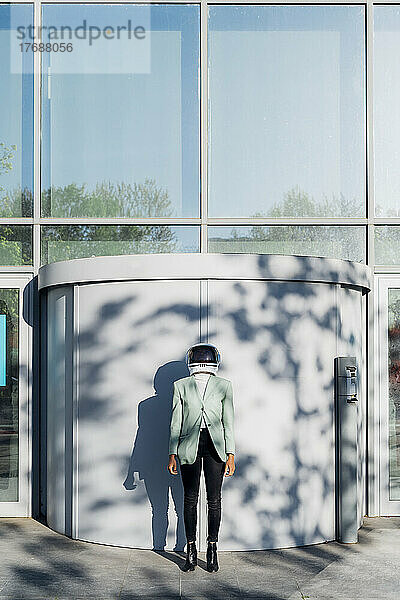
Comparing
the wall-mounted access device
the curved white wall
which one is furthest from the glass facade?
the wall-mounted access device

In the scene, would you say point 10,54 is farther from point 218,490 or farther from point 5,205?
point 218,490

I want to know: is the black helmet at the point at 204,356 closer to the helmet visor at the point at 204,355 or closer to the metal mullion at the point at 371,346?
the helmet visor at the point at 204,355

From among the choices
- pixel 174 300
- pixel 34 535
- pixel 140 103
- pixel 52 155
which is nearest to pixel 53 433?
pixel 34 535

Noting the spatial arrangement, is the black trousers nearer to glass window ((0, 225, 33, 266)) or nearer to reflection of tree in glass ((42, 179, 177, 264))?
reflection of tree in glass ((42, 179, 177, 264))

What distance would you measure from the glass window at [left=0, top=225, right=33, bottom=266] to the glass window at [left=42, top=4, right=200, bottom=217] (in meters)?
0.35

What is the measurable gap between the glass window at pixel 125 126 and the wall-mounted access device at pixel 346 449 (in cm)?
271

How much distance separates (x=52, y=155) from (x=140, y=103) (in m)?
1.13

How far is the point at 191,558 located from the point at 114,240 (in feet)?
13.0

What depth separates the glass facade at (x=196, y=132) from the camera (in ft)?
33.7

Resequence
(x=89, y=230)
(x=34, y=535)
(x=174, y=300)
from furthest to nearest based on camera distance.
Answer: (x=89, y=230), (x=34, y=535), (x=174, y=300)

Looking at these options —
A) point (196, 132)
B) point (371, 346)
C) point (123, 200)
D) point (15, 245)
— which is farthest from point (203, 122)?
point (371, 346)

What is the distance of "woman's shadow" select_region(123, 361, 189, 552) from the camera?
8320 millimetres

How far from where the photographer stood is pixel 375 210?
409 inches

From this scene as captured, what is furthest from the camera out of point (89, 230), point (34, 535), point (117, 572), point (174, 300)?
point (89, 230)
